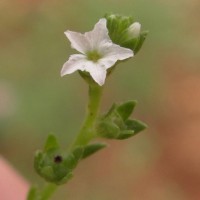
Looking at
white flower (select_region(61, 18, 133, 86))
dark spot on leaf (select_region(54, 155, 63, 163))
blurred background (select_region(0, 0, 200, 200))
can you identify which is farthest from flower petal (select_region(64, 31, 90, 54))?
blurred background (select_region(0, 0, 200, 200))

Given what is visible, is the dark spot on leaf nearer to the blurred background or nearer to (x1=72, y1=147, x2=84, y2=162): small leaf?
(x1=72, y1=147, x2=84, y2=162): small leaf

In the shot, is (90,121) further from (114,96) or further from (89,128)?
(114,96)

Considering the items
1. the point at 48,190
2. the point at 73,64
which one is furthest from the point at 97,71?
the point at 48,190

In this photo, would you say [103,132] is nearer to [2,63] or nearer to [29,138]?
[29,138]

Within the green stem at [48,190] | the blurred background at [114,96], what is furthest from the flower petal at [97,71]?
the blurred background at [114,96]

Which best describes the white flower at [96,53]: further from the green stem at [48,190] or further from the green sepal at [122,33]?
the green stem at [48,190]

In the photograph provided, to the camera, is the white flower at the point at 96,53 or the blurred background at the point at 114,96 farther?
the blurred background at the point at 114,96

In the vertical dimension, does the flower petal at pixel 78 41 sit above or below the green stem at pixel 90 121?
above

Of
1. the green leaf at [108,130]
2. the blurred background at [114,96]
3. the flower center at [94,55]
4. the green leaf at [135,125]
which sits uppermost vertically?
the flower center at [94,55]
